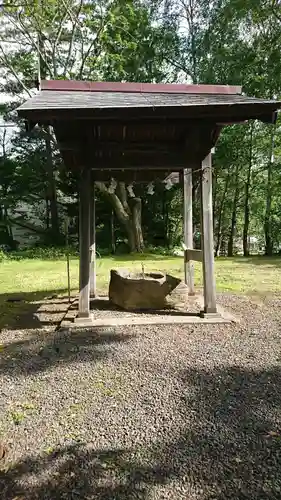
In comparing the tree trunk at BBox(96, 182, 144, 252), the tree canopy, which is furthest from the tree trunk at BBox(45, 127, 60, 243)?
the tree trunk at BBox(96, 182, 144, 252)

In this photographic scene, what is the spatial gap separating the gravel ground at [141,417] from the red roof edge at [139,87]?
8.91 ft

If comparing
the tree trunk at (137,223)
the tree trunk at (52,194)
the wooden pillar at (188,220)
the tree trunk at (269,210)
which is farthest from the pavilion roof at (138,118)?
the tree trunk at (52,194)

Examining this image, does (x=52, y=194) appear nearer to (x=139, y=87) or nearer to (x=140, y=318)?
(x=139, y=87)

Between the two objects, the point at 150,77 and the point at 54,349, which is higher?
the point at 150,77

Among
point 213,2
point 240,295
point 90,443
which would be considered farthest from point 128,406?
point 213,2

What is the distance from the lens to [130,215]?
15.5m

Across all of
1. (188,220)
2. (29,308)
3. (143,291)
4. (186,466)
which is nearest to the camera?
(186,466)

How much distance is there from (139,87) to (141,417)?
371 cm

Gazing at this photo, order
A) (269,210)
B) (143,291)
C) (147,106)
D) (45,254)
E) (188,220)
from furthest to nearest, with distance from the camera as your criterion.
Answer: (269,210)
(45,254)
(188,220)
(143,291)
(147,106)

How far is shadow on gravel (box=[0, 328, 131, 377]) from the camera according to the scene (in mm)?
3260

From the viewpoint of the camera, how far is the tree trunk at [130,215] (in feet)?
49.6

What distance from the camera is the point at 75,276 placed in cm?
902

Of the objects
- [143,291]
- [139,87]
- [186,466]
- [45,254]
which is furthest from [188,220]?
[45,254]

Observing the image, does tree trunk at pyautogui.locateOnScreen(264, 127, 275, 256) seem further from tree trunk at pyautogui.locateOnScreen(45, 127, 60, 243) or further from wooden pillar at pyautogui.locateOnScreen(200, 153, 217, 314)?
wooden pillar at pyautogui.locateOnScreen(200, 153, 217, 314)
